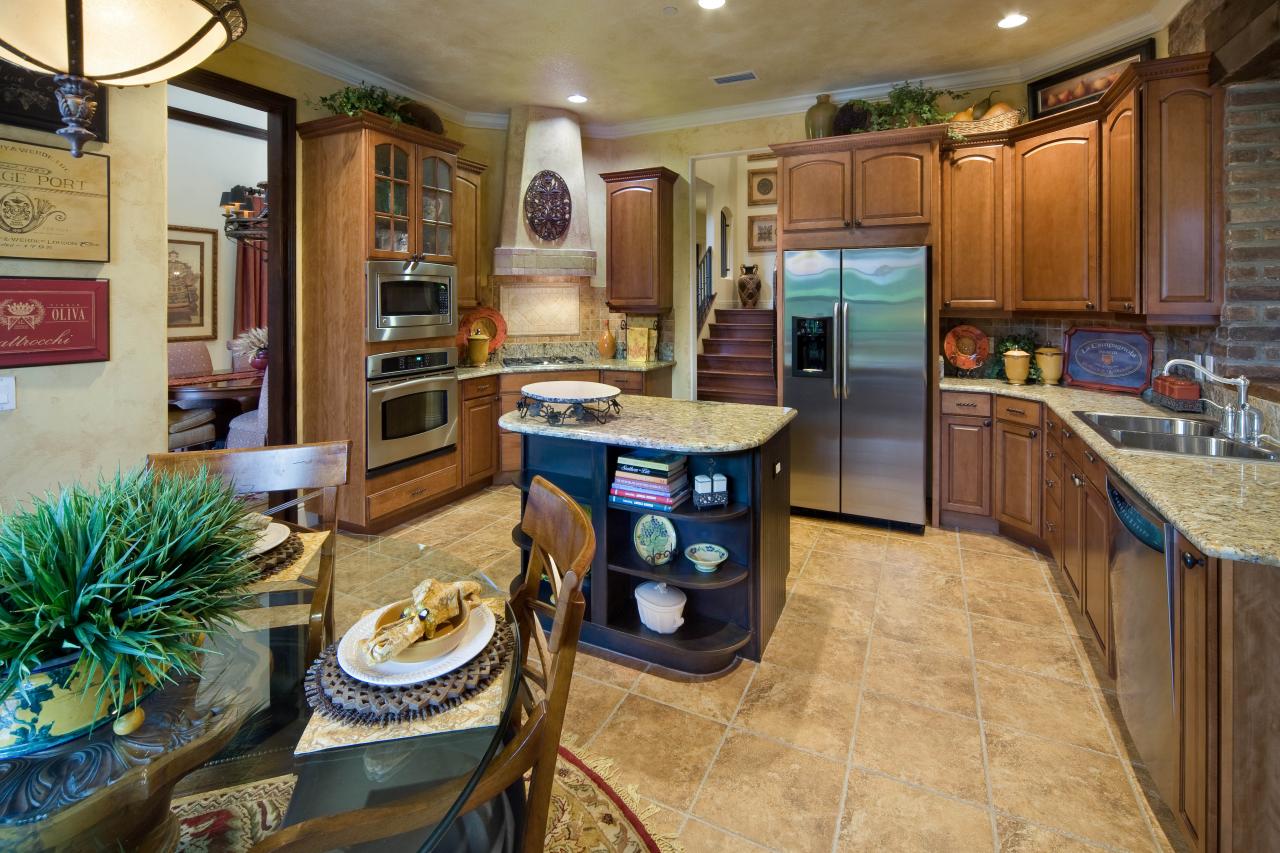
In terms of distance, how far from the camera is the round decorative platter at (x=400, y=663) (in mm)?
1025

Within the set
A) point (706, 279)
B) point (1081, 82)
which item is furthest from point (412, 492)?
point (706, 279)

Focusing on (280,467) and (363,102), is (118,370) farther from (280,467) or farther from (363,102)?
(363,102)

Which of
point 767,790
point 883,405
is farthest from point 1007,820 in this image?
point 883,405

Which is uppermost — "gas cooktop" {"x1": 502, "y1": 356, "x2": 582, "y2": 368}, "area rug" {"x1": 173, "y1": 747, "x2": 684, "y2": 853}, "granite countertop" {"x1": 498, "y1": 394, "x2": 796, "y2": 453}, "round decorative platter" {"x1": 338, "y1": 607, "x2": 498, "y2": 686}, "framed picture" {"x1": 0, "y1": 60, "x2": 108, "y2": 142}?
"framed picture" {"x1": 0, "y1": 60, "x2": 108, "y2": 142}

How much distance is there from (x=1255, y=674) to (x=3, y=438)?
12.5ft

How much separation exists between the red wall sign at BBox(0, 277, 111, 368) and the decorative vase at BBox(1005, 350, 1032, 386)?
4.74 m

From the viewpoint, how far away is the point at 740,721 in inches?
87.5

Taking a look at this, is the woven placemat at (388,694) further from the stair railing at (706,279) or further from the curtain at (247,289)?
the stair railing at (706,279)

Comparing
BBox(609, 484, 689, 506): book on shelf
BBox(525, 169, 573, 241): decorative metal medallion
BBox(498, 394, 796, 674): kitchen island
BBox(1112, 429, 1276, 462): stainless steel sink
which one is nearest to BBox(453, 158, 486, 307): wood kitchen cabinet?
BBox(525, 169, 573, 241): decorative metal medallion

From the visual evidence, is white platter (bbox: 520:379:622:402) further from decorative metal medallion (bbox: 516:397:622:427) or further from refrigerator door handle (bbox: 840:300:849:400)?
refrigerator door handle (bbox: 840:300:849:400)

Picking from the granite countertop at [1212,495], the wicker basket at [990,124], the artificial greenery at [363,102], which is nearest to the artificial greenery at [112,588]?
the granite countertop at [1212,495]

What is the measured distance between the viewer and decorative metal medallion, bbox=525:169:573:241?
5246 mm

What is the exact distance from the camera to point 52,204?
2377 millimetres

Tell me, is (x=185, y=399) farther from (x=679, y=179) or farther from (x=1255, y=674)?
(x=1255, y=674)
